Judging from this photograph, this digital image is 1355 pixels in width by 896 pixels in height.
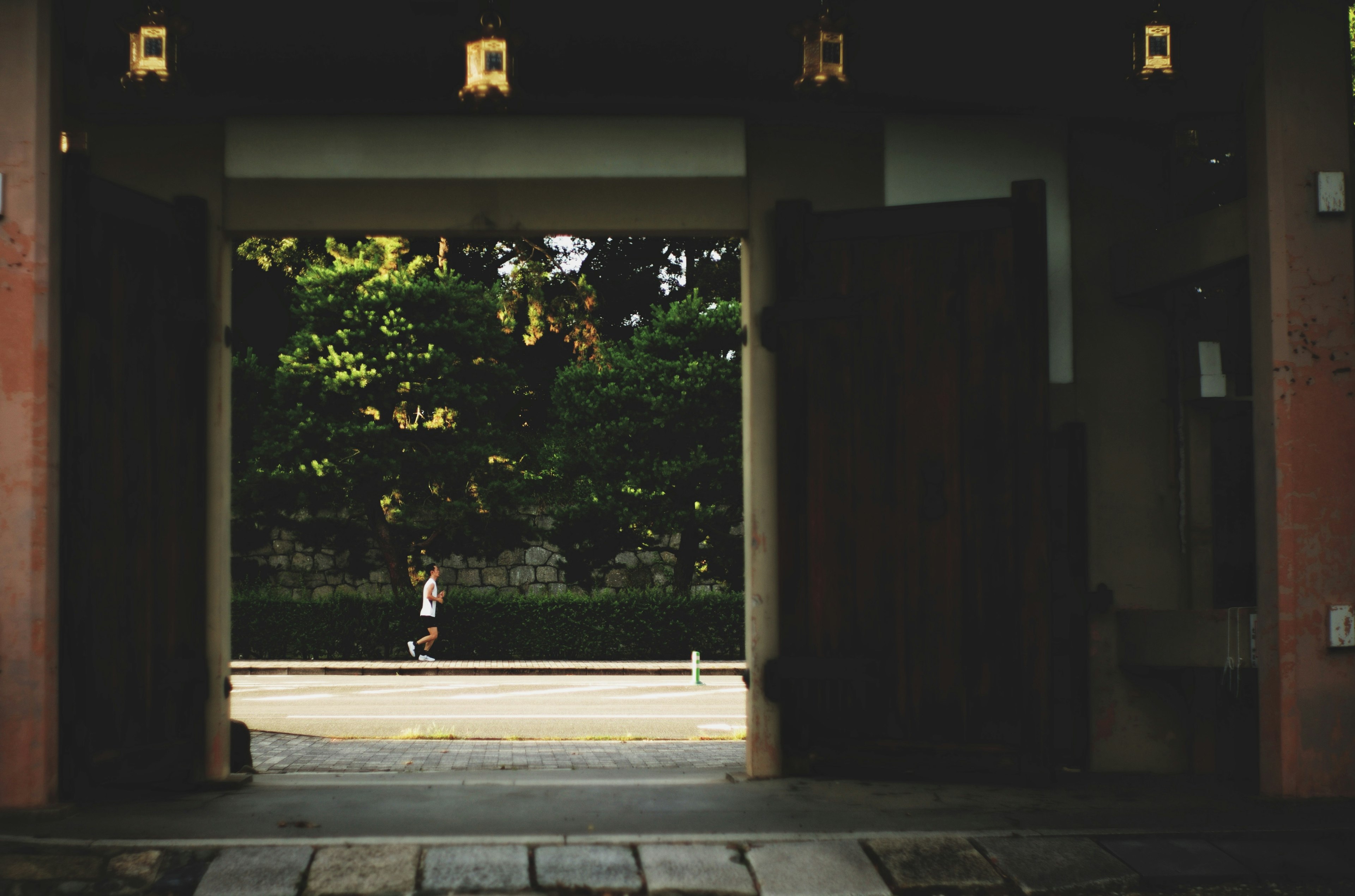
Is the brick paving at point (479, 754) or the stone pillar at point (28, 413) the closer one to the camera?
the stone pillar at point (28, 413)

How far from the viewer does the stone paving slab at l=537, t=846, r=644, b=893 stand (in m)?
3.94

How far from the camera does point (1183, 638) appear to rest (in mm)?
5758

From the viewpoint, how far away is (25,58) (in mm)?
4898

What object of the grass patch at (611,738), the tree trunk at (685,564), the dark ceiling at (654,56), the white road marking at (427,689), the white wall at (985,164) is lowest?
the white road marking at (427,689)

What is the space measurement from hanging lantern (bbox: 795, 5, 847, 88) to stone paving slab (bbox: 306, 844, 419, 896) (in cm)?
368

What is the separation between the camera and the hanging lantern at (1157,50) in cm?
524

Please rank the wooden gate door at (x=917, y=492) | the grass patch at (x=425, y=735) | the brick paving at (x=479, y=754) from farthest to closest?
1. the grass patch at (x=425, y=735)
2. the brick paving at (x=479, y=754)
3. the wooden gate door at (x=917, y=492)

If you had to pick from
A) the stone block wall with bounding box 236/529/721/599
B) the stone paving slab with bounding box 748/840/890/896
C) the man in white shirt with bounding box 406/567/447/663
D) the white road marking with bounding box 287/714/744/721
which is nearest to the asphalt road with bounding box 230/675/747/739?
the white road marking with bounding box 287/714/744/721

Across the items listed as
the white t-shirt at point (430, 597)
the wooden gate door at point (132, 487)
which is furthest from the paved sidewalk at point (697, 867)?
the white t-shirt at point (430, 597)

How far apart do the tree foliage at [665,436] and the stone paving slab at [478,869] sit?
15236mm

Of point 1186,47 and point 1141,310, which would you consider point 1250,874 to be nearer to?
point 1141,310

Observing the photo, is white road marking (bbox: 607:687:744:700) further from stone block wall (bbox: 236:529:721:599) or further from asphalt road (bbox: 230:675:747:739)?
stone block wall (bbox: 236:529:721:599)

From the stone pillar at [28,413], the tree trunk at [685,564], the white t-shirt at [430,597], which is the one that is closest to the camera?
the stone pillar at [28,413]

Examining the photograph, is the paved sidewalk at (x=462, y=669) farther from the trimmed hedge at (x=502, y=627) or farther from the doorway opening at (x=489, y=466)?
the trimmed hedge at (x=502, y=627)
